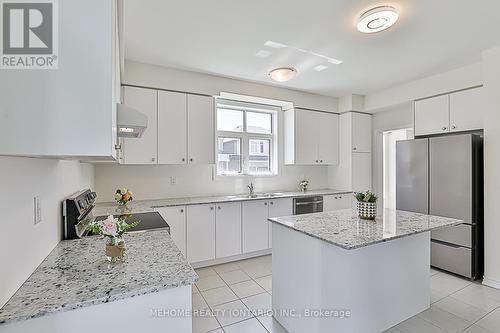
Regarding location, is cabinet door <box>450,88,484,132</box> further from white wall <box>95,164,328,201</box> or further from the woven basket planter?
white wall <box>95,164,328,201</box>

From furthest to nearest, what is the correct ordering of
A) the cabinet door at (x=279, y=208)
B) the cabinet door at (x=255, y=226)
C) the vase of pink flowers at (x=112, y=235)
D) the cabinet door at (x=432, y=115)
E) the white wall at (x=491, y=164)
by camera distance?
the cabinet door at (x=279, y=208) < the cabinet door at (x=255, y=226) < the cabinet door at (x=432, y=115) < the white wall at (x=491, y=164) < the vase of pink flowers at (x=112, y=235)

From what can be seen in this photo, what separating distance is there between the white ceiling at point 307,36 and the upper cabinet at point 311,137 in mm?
949

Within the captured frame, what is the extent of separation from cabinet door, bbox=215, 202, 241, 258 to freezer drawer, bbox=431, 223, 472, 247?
2.64 m

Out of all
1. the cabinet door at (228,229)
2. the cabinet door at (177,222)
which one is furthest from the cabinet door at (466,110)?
the cabinet door at (177,222)

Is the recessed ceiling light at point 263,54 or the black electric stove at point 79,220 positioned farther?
the recessed ceiling light at point 263,54

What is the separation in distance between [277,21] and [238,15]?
0.36 metres

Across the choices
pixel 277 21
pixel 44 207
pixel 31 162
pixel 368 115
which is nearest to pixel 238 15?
pixel 277 21

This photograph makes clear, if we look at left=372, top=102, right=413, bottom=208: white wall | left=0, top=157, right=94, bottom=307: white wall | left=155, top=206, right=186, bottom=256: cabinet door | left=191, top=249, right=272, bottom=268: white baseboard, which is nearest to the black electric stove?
left=0, top=157, right=94, bottom=307: white wall

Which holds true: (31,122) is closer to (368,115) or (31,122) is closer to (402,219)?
(402,219)

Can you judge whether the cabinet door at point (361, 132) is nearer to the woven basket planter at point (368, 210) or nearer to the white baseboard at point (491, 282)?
the white baseboard at point (491, 282)

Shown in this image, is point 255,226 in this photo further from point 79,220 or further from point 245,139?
point 79,220

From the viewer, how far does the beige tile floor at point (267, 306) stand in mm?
2102

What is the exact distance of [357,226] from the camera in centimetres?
200

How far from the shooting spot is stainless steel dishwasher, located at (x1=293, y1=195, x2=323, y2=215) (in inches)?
158
